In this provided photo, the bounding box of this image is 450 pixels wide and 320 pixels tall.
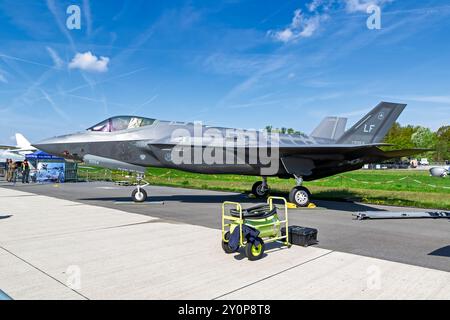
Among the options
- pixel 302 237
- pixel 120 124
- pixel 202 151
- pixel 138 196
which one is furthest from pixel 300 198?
pixel 120 124

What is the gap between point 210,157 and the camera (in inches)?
468

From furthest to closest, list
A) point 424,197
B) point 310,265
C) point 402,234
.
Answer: point 424,197 → point 402,234 → point 310,265

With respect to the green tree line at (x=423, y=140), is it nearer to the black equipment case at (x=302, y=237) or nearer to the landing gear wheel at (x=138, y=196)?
the landing gear wheel at (x=138, y=196)

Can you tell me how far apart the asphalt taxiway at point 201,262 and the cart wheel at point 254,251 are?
136mm

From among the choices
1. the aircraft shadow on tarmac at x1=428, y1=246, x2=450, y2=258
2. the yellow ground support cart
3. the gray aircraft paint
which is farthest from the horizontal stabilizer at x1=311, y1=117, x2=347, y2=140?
the yellow ground support cart

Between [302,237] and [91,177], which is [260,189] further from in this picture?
[91,177]

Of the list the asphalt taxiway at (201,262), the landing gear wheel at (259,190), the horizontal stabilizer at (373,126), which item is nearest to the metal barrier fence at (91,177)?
the landing gear wheel at (259,190)

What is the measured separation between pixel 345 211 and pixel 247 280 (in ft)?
25.3

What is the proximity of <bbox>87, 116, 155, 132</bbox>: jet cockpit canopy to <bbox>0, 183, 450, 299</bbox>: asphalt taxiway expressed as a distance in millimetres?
4249

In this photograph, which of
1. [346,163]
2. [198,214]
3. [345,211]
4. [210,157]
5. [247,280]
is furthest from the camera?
[346,163]

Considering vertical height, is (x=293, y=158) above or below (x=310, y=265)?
above

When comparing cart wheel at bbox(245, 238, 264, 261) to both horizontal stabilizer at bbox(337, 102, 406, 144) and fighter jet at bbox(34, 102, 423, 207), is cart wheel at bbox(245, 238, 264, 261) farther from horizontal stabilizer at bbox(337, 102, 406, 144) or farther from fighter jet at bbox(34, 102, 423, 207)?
horizontal stabilizer at bbox(337, 102, 406, 144)
